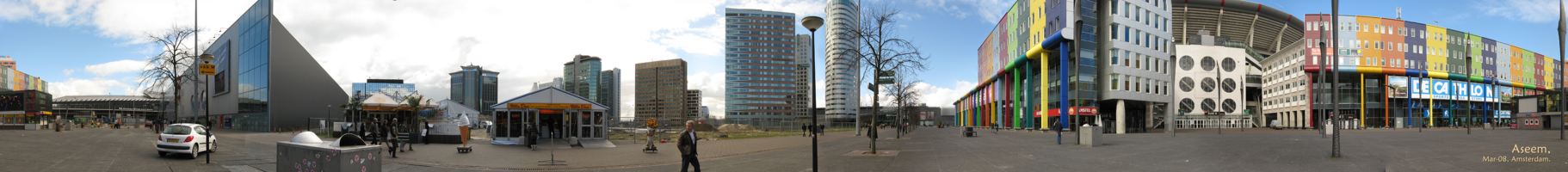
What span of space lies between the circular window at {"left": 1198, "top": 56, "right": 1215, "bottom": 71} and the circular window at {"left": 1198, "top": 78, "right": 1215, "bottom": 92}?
4.22 feet

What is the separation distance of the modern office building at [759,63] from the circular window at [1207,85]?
2288 inches

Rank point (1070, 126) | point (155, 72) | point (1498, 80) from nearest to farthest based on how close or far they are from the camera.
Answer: point (155, 72)
point (1070, 126)
point (1498, 80)

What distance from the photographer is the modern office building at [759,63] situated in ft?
412

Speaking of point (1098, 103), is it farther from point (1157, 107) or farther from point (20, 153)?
point (20, 153)

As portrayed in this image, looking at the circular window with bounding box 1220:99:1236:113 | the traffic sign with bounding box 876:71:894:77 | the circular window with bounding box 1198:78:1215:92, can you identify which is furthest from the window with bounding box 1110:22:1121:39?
the circular window with bounding box 1220:99:1236:113

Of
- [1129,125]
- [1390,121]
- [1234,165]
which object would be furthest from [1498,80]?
[1234,165]

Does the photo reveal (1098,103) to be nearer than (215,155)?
No

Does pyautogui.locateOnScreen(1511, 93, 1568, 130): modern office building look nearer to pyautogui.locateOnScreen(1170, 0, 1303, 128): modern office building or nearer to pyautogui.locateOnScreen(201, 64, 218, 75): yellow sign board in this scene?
pyautogui.locateOnScreen(1170, 0, 1303, 128): modern office building

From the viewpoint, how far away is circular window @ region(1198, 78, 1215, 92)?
85.0 metres

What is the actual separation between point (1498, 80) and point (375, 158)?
113 meters

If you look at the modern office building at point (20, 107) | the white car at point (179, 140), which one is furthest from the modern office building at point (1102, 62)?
the modern office building at point (20, 107)

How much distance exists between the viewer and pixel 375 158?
800 centimetres

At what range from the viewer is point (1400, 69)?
79375mm

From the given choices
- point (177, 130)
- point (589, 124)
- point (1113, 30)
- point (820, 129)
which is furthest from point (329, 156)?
point (1113, 30)
